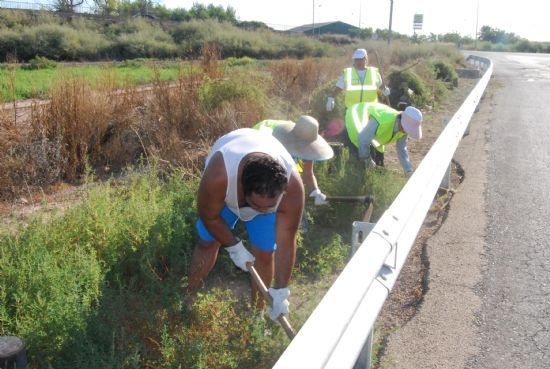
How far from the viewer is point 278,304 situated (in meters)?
2.97

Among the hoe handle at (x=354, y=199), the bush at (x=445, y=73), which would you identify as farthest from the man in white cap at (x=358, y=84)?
the bush at (x=445, y=73)

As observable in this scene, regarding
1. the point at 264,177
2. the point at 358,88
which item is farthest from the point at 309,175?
the point at 358,88

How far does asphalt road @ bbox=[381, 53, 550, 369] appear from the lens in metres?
2.85

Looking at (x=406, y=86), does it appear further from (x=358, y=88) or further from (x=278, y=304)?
(x=278, y=304)

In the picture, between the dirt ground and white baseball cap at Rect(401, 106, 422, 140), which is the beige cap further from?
white baseball cap at Rect(401, 106, 422, 140)

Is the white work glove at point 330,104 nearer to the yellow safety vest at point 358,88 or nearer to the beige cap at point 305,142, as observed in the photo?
the yellow safety vest at point 358,88

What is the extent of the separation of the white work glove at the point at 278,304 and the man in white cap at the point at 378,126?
9.37 ft

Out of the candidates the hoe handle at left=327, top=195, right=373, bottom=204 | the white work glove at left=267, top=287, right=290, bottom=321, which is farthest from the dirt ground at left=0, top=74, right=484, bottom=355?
the hoe handle at left=327, top=195, right=373, bottom=204

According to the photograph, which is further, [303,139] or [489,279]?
[303,139]

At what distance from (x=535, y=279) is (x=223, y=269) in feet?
7.28

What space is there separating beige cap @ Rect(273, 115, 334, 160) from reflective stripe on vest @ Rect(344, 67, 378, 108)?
397cm

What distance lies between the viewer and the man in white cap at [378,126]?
567 cm

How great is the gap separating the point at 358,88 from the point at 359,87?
0.03 metres

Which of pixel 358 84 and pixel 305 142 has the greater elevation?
pixel 358 84
